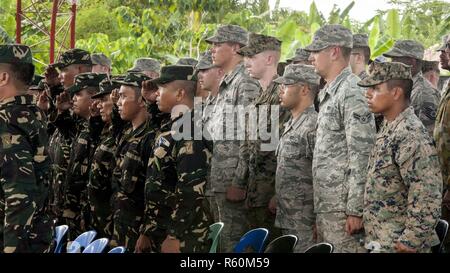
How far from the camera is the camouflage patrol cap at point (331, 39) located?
18.7ft

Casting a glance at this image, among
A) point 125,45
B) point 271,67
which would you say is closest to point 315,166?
point 271,67

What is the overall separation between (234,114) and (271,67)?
48 centimetres

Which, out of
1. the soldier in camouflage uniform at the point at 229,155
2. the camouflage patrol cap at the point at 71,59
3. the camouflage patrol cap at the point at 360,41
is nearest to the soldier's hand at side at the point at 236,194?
the soldier in camouflage uniform at the point at 229,155

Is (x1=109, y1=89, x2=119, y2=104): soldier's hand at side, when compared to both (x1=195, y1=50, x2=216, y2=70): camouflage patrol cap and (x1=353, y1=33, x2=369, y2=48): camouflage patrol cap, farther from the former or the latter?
(x1=353, y1=33, x2=369, y2=48): camouflage patrol cap

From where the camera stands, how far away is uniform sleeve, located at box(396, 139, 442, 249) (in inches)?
174

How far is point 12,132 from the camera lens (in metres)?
4.05

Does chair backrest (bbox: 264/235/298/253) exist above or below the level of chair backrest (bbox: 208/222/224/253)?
above

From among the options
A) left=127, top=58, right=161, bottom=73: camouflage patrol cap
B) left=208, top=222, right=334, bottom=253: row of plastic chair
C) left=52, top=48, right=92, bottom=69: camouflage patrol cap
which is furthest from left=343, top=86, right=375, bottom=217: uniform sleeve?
left=127, top=58, right=161, bottom=73: camouflage patrol cap

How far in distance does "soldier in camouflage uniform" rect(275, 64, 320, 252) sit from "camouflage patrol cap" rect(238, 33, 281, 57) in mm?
644

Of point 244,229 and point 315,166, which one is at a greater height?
point 315,166

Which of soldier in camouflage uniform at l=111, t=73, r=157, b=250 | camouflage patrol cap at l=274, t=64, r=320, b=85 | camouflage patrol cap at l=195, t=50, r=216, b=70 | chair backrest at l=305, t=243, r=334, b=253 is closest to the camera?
chair backrest at l=305, t=243, r=334, b=253

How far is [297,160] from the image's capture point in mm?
5867

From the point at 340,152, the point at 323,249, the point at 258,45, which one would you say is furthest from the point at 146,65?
the point at 323,249
